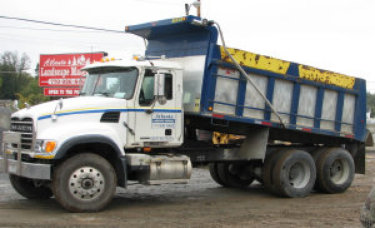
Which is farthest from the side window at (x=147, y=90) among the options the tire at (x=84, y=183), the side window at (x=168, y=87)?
the tire at (x=84, y=183)

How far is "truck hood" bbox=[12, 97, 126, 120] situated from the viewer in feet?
26.4

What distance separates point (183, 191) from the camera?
1100cm

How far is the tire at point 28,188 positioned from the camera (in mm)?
9117

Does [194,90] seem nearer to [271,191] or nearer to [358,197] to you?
[271,191]

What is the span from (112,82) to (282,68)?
3678 mm

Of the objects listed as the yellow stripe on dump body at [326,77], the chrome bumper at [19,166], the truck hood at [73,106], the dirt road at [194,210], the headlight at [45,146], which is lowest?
the dirt road at [194,210]

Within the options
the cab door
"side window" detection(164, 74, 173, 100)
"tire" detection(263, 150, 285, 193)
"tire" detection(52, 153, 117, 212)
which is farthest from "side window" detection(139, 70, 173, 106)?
"tire" detection(263, 150, 285, 193)

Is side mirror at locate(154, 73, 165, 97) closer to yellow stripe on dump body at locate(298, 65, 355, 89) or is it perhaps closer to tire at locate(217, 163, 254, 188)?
yellow stripe on dump body at locate(298, 65, 355, 89)

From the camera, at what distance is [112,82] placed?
29.2ft

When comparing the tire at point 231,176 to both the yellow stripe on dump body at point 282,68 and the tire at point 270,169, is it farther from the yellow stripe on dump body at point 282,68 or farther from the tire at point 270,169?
the yellow stripe on dump body at point 282,68

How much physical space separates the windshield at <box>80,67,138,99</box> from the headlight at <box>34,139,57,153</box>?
150 cm

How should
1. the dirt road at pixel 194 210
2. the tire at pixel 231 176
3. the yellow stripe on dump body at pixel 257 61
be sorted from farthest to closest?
the tire at pixel 231 176 < the yellow stripe on dump body at pixel 257 61 < the dirt road at pixel 194 210

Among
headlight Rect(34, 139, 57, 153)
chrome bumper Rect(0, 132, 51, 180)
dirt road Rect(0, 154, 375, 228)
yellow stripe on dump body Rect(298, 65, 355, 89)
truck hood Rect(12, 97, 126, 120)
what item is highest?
yellow stripe on dump body Rect(298, 65, 355, 89)

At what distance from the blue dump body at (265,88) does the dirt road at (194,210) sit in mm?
1632
